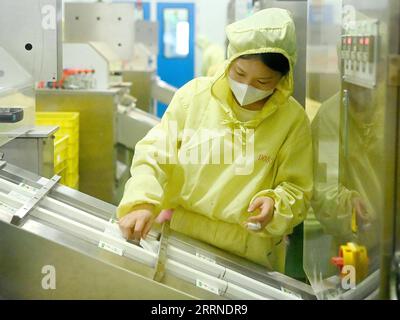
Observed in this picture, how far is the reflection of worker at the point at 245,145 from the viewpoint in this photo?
1.59 metres

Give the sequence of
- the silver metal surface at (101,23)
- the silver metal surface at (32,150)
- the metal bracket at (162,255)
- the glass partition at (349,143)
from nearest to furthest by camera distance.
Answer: the glass partition at (349,143) → the metal bracket at (162,255) → the silver metal surface at (32,150) → the silver metal surface at (101,23)

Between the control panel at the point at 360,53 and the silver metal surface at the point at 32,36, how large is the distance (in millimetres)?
983

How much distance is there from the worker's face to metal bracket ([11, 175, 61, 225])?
1.82 ft

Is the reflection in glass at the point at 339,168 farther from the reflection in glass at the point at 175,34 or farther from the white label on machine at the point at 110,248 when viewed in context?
the reflection in glass at the point at 175,34

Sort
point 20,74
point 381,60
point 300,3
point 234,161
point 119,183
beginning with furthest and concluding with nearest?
point 119,183 < point 300,3 < point 20,74 < point 234,161 < point 381,60

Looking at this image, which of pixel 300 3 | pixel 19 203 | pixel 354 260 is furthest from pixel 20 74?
pixel 354 260

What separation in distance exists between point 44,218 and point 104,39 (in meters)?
3.00

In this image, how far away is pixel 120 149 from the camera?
385 cm

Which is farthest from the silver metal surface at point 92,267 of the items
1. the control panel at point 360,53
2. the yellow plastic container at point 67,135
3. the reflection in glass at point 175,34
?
the reflection in glass at point 175,34

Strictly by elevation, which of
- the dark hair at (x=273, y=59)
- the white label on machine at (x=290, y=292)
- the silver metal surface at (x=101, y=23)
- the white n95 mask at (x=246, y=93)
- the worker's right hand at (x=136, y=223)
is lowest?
the white label on machine at (x=290, y=292)

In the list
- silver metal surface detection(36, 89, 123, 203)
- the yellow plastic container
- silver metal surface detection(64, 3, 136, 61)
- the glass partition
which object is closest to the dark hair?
the glass partition

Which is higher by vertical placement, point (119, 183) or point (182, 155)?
point (182, 155)
